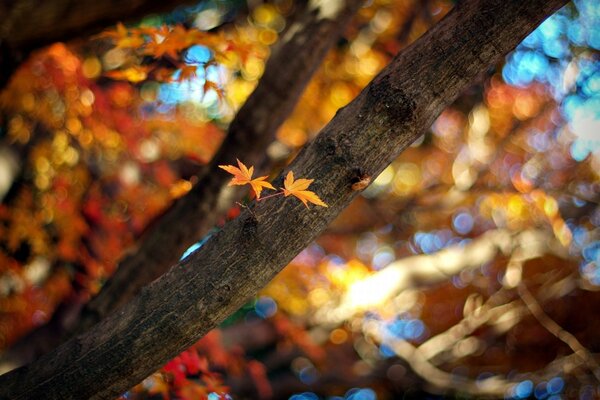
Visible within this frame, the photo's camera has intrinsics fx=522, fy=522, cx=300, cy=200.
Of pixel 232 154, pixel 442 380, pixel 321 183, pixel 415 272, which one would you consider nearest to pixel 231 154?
pixel 232 154

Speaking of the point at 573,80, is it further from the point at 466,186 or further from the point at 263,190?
the point at 263,190

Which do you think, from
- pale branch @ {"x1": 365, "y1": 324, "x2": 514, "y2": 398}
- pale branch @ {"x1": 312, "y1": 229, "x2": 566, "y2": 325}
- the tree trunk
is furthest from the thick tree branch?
pale branch @ {"x1": 365, "y1": 324, "x2": 514, "y2": 398}

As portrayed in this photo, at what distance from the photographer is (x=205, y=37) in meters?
2.92

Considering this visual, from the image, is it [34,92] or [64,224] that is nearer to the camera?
[34,92]

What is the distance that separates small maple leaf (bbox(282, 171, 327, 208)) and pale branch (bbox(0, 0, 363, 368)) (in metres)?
1.36

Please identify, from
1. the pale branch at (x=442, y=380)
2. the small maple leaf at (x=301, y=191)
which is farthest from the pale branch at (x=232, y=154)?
the pale branch at (x=442, y=380)

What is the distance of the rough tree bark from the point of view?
68.4 inches

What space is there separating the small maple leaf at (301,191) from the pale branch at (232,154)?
136cm

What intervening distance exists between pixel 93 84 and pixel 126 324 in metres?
4.18

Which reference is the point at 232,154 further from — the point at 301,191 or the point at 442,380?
the point at 442,380

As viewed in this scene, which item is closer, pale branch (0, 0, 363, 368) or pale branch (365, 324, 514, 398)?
pale branch (0, 0, 363, 368)

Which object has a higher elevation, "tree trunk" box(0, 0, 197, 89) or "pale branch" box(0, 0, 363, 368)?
"tree trunk" box(0, 0, 197, 89)

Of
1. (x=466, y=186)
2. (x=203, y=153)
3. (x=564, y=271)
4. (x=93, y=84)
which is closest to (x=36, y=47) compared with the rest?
(x=93, y=84)

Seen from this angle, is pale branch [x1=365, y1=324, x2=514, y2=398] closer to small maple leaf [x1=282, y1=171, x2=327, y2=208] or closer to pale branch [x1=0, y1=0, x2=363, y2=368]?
pale branch [x1=0, y1=0, x2=363, y2=368]
